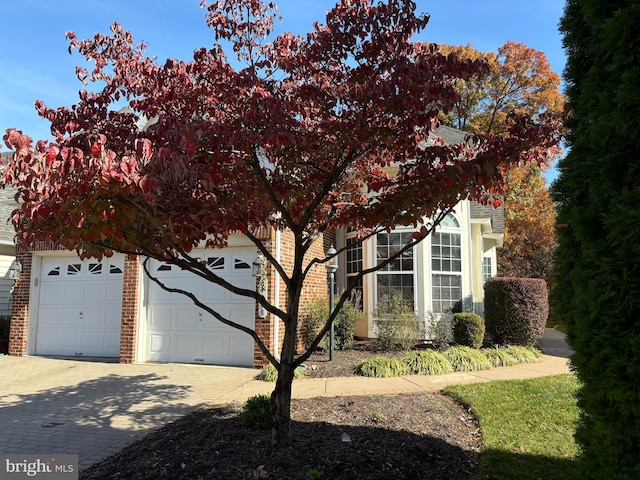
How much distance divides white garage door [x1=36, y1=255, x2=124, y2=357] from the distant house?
2 cm

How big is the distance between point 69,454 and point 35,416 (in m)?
1.82

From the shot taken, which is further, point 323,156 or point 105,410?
point 105,410

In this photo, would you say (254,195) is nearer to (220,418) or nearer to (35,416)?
(220,418)

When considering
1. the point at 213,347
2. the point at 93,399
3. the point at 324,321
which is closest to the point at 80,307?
the point at 213,347

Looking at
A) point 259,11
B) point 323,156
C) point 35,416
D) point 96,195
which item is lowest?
point 35,416

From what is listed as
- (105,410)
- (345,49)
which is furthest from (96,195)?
(105,410)

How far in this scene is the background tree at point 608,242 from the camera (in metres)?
2.12

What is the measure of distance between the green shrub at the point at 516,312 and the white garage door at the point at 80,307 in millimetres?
8381

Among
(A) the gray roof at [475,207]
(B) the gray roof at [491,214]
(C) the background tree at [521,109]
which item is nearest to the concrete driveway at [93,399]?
(B) the gray roof at [491,214]

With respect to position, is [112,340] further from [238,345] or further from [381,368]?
[381,368]

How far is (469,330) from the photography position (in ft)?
30.8

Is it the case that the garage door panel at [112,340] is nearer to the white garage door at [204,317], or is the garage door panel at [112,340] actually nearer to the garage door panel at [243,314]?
the white garage door at [204,317]

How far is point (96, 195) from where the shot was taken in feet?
8.41

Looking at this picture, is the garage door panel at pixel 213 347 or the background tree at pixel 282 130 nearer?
the background tree at pixel 282 130
